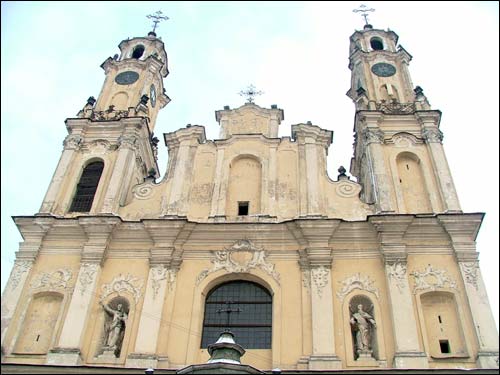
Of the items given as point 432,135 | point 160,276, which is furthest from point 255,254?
point 432,135

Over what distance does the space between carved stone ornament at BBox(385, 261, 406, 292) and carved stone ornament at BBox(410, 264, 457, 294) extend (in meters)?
0.36

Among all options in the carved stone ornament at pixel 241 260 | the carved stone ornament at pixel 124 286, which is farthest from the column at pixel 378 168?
the carved stone ornament at pixel 124 286

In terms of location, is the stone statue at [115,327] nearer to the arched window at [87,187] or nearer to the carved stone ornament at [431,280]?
the arched window at [87,187]

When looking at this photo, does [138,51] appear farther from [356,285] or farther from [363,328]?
[363,328]

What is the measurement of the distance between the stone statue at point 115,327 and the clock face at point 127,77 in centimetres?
1015

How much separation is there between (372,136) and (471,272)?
5.73m

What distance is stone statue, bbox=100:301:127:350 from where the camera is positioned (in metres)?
14.9

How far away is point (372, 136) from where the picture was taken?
19.1 metres

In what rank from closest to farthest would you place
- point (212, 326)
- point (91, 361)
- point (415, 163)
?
point (91, 361)
point (212, 326)
point (415, 163)

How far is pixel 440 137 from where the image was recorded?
754 inches

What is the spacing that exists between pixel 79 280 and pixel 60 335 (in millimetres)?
1613

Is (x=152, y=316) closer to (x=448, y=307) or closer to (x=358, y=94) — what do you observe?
(x=448, y=307)

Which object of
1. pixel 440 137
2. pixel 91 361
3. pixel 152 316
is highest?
pixel 440 137

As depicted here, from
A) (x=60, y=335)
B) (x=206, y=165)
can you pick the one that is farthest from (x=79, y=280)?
(x=206, y=165)
